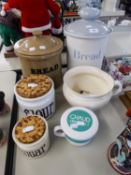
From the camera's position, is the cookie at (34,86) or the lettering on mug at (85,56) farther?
the lettering on mug at (85,56)

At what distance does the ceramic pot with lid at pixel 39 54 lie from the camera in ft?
1.56

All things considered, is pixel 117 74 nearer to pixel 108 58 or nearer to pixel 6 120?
pixel 108 58

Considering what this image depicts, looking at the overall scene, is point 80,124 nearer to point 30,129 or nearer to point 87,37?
point 30,129

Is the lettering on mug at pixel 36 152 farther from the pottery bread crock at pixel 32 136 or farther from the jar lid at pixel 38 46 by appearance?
the jar lid at pixel 38 46

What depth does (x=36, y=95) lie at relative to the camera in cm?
42

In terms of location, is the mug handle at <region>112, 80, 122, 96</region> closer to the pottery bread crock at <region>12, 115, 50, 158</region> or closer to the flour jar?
the flour jar

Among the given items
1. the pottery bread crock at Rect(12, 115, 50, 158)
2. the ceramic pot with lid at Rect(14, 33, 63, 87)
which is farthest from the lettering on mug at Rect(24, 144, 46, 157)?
the ceramic pot with lid at Rect(14, 33, 63, 87)

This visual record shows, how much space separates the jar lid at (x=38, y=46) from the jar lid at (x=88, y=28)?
58 millimetres

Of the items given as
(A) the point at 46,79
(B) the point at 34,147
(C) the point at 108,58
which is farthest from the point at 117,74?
(B) the point at 34,147

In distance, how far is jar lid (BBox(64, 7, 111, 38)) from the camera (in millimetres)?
492

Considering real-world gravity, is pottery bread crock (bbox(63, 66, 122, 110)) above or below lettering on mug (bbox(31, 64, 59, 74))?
below

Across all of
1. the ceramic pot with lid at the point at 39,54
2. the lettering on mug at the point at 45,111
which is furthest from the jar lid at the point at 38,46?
the lettering on mug at the point at 45,111

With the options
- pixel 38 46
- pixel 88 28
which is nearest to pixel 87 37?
pixel 88 28

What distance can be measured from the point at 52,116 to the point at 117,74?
25 cm
